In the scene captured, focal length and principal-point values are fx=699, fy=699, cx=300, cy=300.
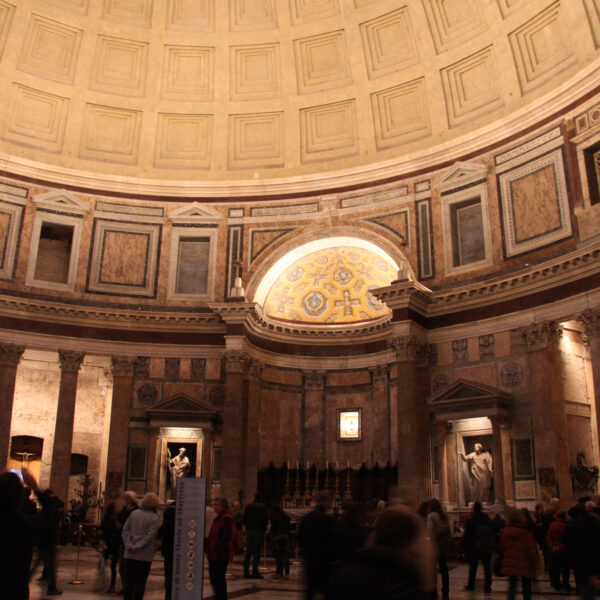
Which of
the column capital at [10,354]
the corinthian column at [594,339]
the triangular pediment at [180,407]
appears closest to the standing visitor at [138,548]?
the corinthian column at [594,339]

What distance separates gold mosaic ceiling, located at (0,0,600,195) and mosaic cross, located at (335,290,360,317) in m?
4.84

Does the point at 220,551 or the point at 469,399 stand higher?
the point at 469,399

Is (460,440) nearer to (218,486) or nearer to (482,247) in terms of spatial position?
(482,247)

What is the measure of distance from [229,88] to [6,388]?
1486 centimetres

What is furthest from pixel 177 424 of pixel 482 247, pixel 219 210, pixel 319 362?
pixel 482 247

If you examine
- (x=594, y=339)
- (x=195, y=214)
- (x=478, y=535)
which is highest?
(x=195, y=214)

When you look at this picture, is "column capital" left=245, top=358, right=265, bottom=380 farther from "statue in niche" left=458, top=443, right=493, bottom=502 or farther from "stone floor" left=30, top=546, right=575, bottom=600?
"stone floor" left=30, top=546, right=575, bottom=600

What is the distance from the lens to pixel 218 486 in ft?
81.5

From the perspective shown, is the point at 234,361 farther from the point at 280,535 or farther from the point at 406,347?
the point at 280,535

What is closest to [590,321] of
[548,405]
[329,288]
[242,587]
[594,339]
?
[594,339]

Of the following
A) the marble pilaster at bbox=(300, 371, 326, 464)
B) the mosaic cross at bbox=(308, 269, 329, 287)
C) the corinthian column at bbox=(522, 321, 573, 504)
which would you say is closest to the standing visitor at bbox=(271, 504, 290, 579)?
the corinthian column at bbox=(522, 321, 573, 504)

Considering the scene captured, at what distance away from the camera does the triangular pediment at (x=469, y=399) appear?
21.2 metres

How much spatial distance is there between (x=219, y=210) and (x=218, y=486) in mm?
10878

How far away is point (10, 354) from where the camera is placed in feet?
81.0
